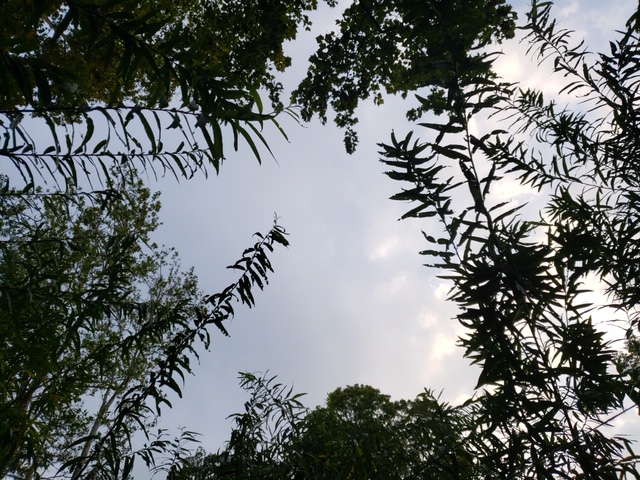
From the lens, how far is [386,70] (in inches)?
181

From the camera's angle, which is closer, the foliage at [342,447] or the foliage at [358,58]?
the foliage at [342,447]

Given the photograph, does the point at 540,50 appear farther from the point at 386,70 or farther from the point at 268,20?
the point at 268,20

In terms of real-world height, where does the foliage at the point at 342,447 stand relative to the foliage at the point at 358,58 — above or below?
below

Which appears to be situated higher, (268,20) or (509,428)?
(268,20)

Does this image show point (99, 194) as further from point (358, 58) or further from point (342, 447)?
point (358, 58)

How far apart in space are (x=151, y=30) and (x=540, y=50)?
2.28 m

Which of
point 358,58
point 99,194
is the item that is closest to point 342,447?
point 99,194

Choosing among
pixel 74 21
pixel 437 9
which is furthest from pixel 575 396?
pixel 74 21

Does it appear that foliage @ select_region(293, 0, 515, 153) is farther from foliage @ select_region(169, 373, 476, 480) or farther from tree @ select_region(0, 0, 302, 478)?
foliage @ select_region(169, 373, 476, 480)

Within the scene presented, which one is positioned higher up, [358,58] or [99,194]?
[358,58]

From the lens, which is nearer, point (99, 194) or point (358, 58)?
point (99, 194)

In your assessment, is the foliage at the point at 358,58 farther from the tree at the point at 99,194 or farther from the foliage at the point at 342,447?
the foliage at the point at 342,447

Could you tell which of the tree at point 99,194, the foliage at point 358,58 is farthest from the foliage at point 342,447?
the foliage at point 358,58

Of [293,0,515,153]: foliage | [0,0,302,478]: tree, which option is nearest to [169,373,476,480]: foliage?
[0,0,302,478]: tree
